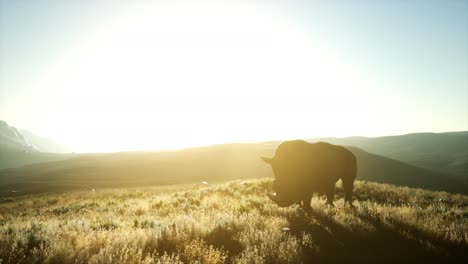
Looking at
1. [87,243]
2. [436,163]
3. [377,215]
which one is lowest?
[436,163]

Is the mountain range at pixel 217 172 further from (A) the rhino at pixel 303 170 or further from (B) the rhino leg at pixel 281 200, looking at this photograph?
(B) the rhino leg at pixel 281 200

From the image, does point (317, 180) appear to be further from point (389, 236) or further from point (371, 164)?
point (371, 164)

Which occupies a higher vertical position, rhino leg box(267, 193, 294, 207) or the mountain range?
rhino leg box(267, 193, 294, 207)

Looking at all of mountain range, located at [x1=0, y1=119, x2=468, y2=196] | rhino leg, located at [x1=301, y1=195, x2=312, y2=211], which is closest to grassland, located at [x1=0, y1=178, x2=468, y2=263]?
rhino leg, located at [x1=301, y1=195, x2=312, y2=211]

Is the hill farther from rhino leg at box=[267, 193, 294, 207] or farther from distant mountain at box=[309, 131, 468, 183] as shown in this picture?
rhino leg at box=[267, 193, 294, 207]

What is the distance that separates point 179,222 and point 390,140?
210 meters

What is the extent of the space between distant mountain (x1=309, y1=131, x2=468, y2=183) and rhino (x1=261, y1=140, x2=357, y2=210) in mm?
98838

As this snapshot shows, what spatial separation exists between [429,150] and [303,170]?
569 ft

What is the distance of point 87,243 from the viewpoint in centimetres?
678

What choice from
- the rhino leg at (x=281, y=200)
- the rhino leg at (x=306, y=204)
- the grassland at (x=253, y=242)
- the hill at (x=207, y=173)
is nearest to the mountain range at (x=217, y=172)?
the hill at (x=207, y=173)

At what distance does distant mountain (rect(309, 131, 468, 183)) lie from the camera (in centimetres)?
11650

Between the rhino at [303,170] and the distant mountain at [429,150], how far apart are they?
98.8 m

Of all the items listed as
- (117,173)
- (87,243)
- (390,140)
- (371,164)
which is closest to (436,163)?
(371,164)

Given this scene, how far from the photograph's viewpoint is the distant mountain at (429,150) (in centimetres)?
11650
